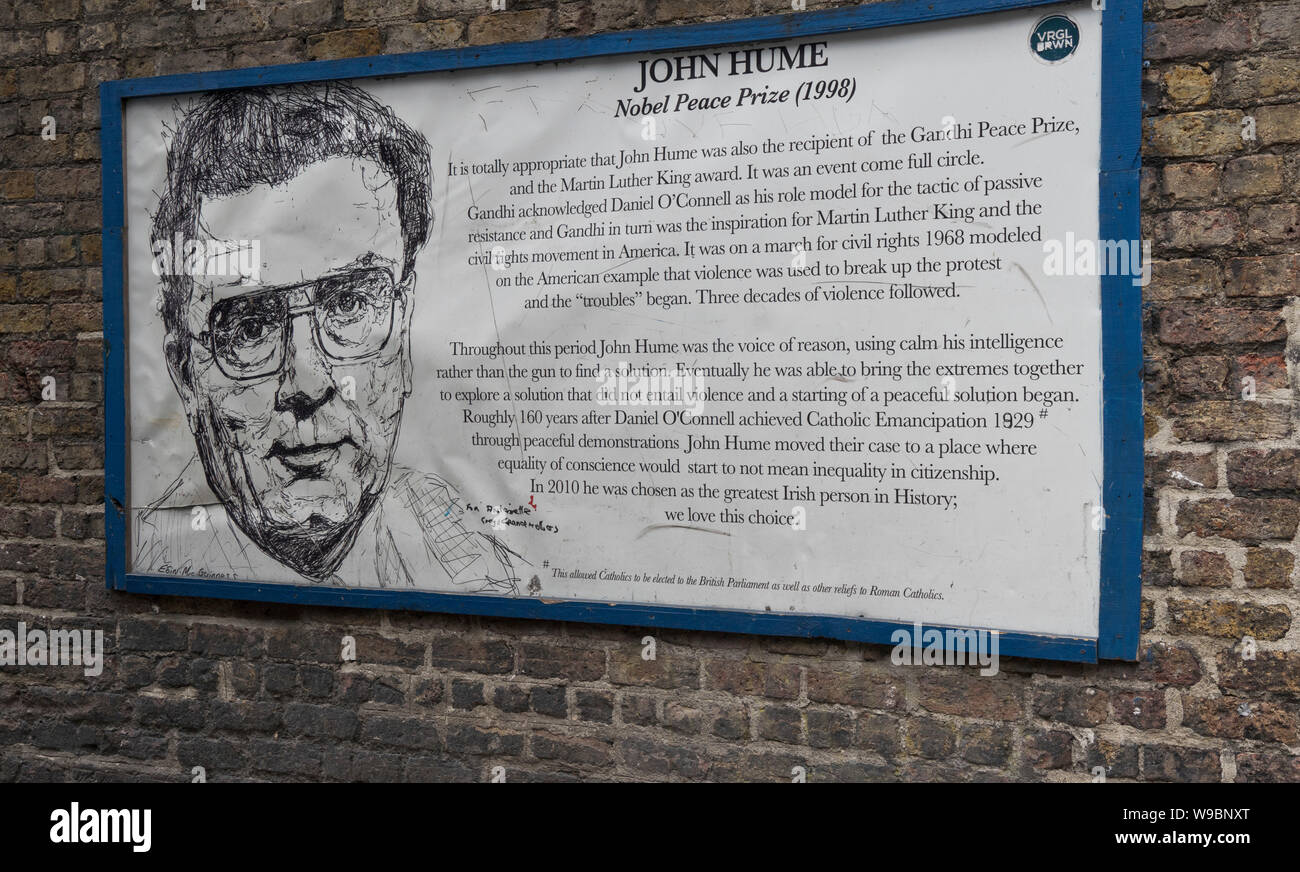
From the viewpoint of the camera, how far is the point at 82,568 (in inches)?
134

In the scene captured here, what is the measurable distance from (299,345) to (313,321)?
0.30 feet

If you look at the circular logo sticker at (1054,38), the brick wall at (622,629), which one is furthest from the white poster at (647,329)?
the brick wall at (622,629)

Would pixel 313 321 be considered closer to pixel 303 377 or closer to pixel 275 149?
pixel 303 377

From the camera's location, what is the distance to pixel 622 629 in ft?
9.73

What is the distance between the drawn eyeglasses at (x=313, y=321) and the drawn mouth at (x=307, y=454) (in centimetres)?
25

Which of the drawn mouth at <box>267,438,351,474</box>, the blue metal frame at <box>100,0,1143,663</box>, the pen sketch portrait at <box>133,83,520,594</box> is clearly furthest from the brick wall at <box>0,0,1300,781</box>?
the drawn mouth at <box>267,438,351,474</box>

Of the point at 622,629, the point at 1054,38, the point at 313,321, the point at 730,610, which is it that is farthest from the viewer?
the point at 313,321

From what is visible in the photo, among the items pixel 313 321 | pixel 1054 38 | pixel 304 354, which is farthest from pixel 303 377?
pixel 1054 38

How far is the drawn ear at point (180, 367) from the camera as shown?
3.28 m

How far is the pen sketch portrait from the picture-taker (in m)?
3.07

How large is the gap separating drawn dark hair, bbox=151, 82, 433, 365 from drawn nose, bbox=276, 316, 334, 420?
1.31 feet

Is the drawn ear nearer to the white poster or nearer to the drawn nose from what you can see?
the white poster

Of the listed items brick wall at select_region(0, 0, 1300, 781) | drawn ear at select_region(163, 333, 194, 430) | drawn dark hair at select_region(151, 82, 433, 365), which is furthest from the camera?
drawn ear at select_region(163, 333, 194, 430)

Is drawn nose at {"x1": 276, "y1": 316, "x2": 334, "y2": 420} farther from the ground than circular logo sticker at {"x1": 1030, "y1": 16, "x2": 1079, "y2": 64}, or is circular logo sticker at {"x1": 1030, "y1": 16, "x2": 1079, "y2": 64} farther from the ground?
circular logo sticker at {"x1": 1030, "y1": 16, "x2": 1079, "y2": 64}
